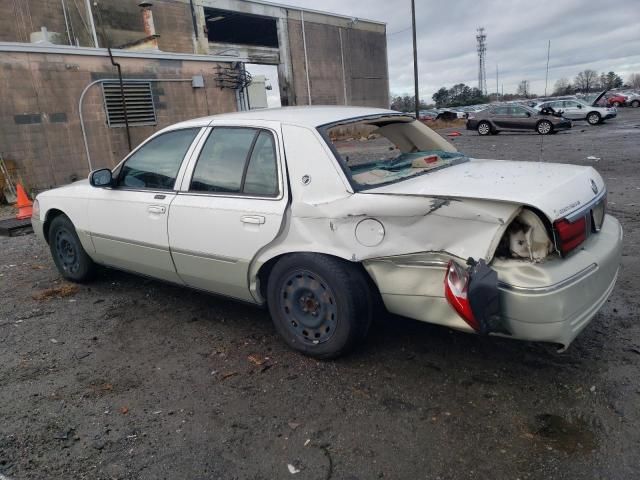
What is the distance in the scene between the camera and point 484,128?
79.2ft

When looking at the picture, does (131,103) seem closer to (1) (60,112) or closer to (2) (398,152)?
(1) (60,112)

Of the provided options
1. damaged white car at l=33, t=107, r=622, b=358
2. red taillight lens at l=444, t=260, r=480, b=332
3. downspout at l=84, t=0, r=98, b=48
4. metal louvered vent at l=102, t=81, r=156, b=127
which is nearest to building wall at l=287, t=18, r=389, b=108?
downspout at l=84, t=0, r=98, b=48

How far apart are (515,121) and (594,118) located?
21.5ft

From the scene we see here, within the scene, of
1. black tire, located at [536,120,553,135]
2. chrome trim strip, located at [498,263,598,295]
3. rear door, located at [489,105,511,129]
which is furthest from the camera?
rear door, located at [489,105,511,129]

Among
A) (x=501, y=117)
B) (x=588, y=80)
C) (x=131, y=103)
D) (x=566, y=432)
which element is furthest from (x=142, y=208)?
(x=588, y=80)

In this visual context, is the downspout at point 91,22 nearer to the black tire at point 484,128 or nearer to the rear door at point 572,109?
the black tire at point 484,128

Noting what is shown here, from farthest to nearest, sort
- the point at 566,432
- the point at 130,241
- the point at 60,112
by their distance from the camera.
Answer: the point at 60,112
the point at 130,241
the point at 566,432

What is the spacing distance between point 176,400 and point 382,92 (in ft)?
133

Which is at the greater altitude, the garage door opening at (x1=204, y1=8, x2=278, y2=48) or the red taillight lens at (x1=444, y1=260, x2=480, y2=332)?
the garage door opening at (x1=204, y1=8, x2=278, y2=48)

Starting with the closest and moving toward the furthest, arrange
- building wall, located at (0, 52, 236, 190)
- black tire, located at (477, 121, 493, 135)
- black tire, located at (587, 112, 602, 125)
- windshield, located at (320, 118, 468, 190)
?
1. windshield, located at (320, 118, 468, 190)
2. building wall, located at (0, 52, 236, 190)
3. black tire, located at (477, 121, 493, 135)
4. black tire, located at (587, 112, 602, 125)

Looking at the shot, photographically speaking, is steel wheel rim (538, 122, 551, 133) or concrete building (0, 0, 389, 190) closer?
concrete building (0, 0, 389, 190)

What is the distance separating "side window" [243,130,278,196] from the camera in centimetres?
333

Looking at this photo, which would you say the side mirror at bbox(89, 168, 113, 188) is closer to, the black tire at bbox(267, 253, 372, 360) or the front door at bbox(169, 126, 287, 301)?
the front door at bbox(169, 126, 287, 301)

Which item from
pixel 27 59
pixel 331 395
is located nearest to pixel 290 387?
pixel 331 395
